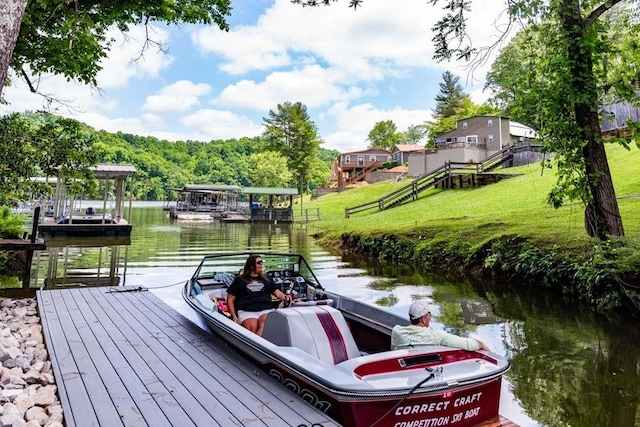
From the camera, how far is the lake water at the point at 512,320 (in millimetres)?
4824

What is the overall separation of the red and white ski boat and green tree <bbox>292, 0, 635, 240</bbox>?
572 centimetres

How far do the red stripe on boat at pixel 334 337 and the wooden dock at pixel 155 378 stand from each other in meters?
0.67

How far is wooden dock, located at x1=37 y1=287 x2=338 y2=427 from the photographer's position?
11.8ft

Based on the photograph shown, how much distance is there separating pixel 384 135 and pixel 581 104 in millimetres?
77440

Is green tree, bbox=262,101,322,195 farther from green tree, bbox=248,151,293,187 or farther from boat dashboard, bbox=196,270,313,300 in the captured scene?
boat dashboard, bbox=196,270,313,300

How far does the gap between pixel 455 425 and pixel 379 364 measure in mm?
825

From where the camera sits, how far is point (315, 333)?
4.56 meters

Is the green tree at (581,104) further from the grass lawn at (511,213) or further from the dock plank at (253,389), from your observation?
the dock plank at (253,389)

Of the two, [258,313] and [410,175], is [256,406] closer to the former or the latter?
[258,313]

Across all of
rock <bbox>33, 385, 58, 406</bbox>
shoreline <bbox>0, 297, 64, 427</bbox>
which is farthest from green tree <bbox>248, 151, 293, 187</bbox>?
rock <bbox>33, 385, 58, 406</bbox>

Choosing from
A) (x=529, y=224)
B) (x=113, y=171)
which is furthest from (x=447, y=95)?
(x=529, y=224)

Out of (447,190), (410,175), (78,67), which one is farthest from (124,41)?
(410,175)

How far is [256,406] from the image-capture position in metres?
3.84

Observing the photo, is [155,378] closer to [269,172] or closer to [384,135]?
[269,172]
